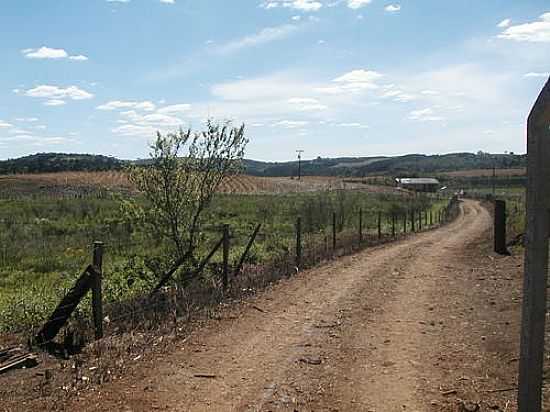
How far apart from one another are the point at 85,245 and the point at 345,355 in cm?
1798

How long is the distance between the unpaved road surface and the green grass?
3698 mm

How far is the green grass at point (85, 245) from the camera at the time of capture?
1353 cm

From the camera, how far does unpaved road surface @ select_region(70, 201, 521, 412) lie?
635 cm

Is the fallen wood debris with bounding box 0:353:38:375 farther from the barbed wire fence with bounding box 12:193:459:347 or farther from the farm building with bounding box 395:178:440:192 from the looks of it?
the farm building with bounding box 395:178:440:192

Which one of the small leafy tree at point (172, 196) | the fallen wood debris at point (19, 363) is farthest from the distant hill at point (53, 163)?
the fallen wood debris at point (19, 363)

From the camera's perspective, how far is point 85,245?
24.0 m

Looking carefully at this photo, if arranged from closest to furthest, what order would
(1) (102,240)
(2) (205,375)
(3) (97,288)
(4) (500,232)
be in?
A: (2) (205,375), (3) (97,288), (4) (500,232), (1) (102,240)

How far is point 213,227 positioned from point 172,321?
26.4ft

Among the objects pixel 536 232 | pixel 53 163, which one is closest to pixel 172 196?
pixel 536 232

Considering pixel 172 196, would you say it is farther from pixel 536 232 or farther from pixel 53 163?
pixel 53 163

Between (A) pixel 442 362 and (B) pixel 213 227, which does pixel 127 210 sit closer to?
(B) pixel 213 227

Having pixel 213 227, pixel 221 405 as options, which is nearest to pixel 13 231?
pixel 213 227

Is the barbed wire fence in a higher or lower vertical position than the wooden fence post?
lower

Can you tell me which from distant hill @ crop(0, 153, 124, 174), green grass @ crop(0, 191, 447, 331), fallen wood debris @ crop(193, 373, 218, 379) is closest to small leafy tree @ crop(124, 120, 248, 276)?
green grass @ crop(0, 191, 447, 331)
